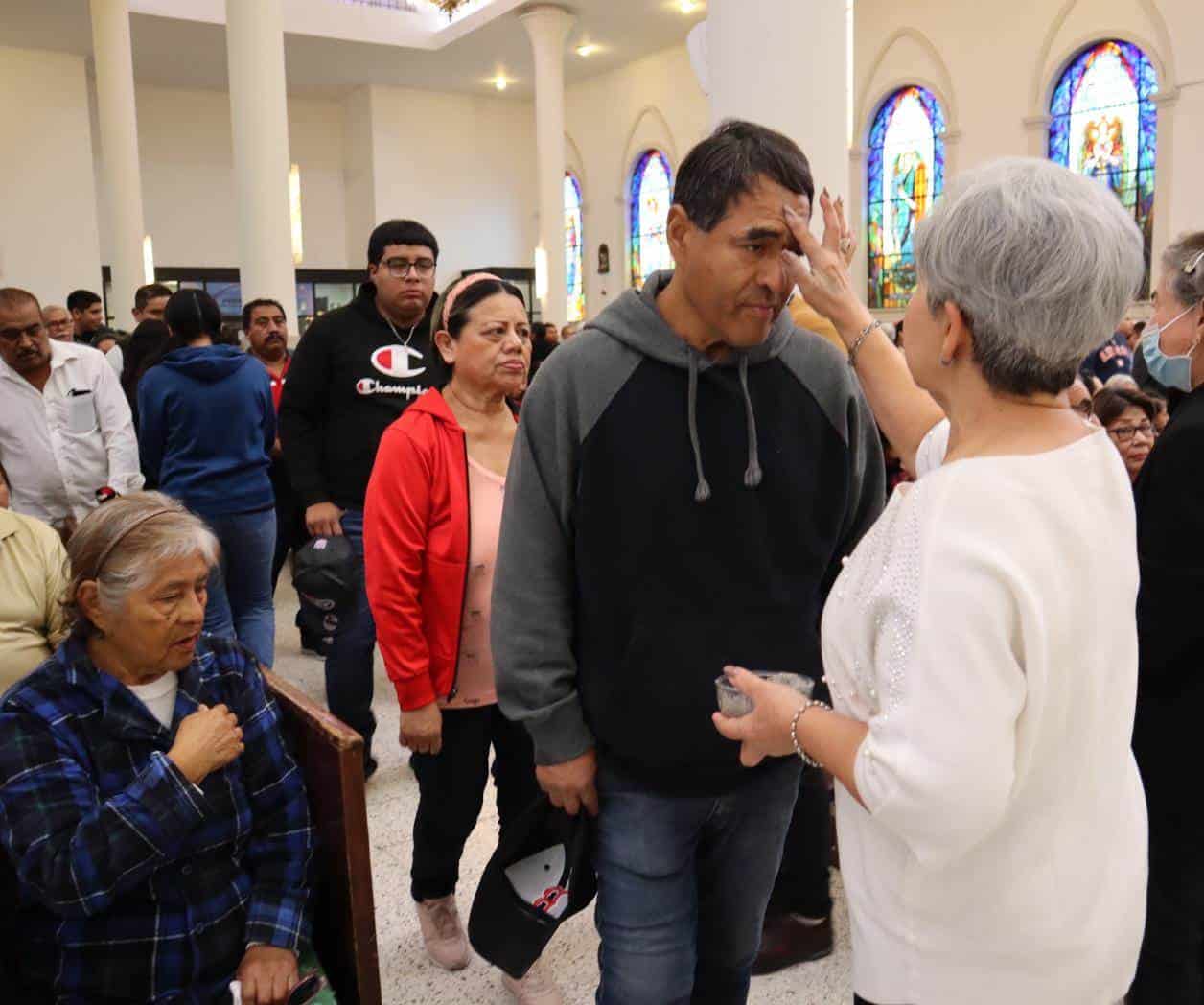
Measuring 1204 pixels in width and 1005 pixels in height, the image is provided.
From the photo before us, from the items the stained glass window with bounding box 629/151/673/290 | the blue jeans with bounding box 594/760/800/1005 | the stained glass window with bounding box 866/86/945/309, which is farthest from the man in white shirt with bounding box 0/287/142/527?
the stained glass window with bounding box 629/151/673/290

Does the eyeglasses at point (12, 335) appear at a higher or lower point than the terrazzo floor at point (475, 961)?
higher

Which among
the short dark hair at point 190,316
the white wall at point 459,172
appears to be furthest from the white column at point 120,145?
the short dark hair at point 190,316

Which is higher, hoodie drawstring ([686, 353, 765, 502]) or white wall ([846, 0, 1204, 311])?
white wall ([846, 0, 1204, 311])

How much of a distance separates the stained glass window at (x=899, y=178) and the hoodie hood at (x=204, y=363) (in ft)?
37.2

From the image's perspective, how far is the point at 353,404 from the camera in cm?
349

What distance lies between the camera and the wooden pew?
1825 millimetres

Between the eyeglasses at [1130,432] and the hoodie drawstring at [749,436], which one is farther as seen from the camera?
the eyeglasses at [1130,432]

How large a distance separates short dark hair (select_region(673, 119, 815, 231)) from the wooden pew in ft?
3.40

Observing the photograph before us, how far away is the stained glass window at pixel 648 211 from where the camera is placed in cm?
1795

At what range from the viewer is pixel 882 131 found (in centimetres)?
1451

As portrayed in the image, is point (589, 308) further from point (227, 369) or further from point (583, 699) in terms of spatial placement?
point (583, 699)

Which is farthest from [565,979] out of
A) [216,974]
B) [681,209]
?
[681,209]

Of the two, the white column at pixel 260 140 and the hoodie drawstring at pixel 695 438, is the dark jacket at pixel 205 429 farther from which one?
the white column at pixel 260 140

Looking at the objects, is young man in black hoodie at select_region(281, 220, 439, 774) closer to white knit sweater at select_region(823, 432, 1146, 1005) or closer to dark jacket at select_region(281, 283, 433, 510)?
dark jacket at select_region(281, 283, 433, 510)
